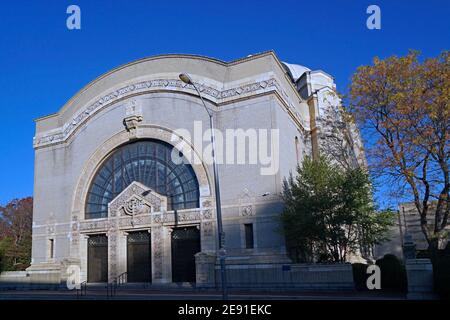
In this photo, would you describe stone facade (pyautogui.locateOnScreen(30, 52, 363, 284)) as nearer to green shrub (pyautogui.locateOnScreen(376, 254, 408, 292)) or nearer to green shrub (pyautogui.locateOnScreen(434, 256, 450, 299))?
green shrub (pyautogui.locateOnScreen(376, 254, 408, 292))

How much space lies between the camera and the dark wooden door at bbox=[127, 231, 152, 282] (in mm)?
27698

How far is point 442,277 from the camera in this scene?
15102 millimetres

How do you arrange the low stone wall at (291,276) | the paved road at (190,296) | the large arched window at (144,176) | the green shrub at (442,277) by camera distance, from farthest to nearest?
the large arched window at (144,176), the low stone wall at (291,276), the paved road at (190,296), the green shrub at (442,277)

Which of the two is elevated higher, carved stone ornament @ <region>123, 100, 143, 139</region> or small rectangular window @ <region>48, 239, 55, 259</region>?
carved stone ornament @ <region>123, 100, 143, 139</region>

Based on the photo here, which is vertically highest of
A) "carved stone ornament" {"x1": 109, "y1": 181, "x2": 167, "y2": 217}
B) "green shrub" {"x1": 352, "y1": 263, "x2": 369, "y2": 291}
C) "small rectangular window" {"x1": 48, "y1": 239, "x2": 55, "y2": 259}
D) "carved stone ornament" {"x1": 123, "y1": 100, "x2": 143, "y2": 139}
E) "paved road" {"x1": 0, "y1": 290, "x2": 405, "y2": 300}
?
"carved stone ornament" {"x1": 123, "y1": 100, "x2": 143, "y2": 139}

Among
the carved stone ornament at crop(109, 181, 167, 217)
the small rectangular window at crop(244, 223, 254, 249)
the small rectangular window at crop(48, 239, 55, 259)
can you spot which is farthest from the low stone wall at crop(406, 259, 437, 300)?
the small rectangular window at crop(48, 239, 55, 259)

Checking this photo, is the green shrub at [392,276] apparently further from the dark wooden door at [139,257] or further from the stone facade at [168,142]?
the dark wooden door at [139,257]

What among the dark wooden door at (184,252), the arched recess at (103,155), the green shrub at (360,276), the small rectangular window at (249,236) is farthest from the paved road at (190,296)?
→ the arched recess at (103,155)

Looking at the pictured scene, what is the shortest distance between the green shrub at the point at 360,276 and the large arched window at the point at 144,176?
411 inches

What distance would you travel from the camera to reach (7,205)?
59.6 metres

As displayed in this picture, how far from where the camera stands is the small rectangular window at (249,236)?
24.7 m

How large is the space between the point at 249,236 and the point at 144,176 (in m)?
8.83

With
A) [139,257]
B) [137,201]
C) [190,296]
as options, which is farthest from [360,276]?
[137,201]

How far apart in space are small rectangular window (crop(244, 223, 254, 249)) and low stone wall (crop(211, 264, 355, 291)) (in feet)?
6.00
